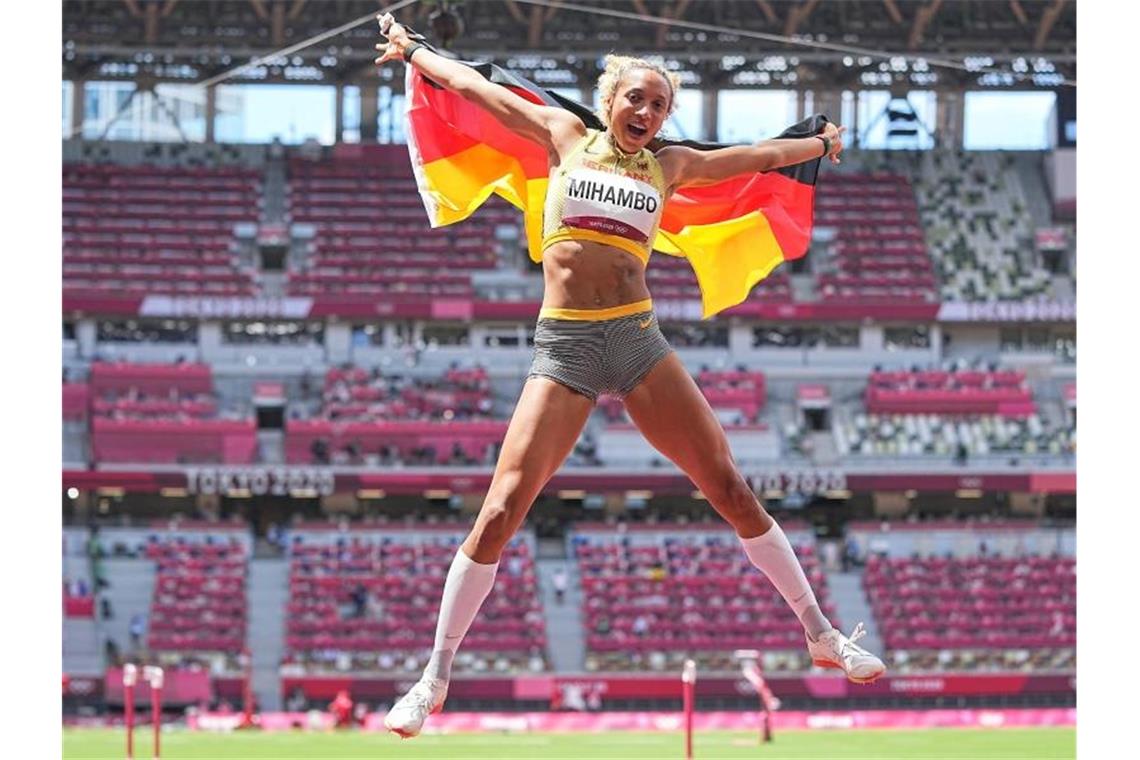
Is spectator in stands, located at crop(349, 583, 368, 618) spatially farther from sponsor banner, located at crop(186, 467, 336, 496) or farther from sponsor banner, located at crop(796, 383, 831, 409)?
sponsor banner, located at crop(796, 383, 831, 409)

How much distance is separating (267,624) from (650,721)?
789cm

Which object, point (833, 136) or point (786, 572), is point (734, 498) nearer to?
point (786, 572)

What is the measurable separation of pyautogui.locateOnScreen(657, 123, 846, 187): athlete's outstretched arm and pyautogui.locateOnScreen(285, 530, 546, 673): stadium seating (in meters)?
24.9

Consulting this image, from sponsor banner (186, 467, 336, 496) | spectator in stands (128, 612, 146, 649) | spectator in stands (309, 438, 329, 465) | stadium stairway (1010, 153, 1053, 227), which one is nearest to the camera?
spectator in stands (128, 612, 146, 649)

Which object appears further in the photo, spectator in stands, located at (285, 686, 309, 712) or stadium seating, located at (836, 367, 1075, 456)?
stadium seating, located at (836, 367, 1075, 456)

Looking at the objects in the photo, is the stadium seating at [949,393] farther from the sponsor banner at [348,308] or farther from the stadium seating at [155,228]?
the stadium seating at [155,228]

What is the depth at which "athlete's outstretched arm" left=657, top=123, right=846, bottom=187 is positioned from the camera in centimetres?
801

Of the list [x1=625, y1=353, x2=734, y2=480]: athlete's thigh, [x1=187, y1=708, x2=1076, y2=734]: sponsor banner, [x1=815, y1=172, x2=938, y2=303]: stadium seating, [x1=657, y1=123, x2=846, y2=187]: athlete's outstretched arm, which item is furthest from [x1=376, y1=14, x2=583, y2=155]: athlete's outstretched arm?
[x1=815, y1=172, x2=938, y2=303]: stadium seating

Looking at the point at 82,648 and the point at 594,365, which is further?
the point at 82,648

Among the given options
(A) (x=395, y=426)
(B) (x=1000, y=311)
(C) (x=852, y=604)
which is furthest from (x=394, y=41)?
(B) (x=1000, y=311)

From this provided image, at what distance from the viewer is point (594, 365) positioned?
762 centimetres

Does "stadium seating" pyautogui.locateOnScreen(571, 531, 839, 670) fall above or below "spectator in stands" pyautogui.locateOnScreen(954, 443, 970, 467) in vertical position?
below

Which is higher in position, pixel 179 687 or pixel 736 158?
pixel 736 158

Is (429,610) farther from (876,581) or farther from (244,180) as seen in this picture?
(244,180)
